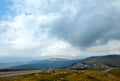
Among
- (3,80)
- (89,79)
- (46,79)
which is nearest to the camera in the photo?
(3,80)

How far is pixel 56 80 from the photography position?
106 meters

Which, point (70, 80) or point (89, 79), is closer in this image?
point (70, 80)

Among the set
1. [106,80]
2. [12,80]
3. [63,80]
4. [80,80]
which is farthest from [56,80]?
[106,80]

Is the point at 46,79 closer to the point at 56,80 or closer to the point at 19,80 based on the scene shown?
the point at 56,80

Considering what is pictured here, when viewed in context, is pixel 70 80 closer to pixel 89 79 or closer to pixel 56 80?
pixel 56 80

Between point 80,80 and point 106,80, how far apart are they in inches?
Result: 763

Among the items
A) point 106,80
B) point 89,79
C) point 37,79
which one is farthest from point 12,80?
point 106,80

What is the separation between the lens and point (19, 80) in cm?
9956

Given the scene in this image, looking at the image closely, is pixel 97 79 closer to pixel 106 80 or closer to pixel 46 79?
pixel 106 80

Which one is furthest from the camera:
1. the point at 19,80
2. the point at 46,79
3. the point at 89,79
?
the point at 89,79

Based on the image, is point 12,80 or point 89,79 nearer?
point 12,80

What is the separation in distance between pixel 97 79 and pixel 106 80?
5.02 meters

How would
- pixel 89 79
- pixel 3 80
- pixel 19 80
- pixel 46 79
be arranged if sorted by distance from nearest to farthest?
pixel 3 80, pixel 19 80, pixel 46 79, pixel 89 79

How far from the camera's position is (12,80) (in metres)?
95.5
